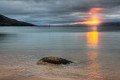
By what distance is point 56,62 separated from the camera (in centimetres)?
2533

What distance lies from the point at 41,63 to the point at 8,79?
6.93 metres

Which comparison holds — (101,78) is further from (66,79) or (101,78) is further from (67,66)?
(67,66)

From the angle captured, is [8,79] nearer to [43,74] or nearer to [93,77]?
[43,74]

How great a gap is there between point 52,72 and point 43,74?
43.8 inches

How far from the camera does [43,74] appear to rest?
21.0 metres

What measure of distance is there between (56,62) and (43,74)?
4465 millimetres

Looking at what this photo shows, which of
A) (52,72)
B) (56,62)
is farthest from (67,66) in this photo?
(52,72)

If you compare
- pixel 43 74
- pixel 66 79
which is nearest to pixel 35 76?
pixel 43 74

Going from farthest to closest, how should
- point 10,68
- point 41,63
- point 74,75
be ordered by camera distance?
point 41,63 < point 10,68 < point 74,75

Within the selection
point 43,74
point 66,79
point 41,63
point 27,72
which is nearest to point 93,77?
point 66,79

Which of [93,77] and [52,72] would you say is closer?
[93,77]

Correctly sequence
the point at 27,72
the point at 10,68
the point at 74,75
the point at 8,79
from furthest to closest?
the point at 10,68 → the point at 27,72 → the point at 74,75 → the point at 8,79

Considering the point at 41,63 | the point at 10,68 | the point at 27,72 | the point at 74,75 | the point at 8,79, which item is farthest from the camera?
the point at 41,63

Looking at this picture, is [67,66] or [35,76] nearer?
[35,76]
